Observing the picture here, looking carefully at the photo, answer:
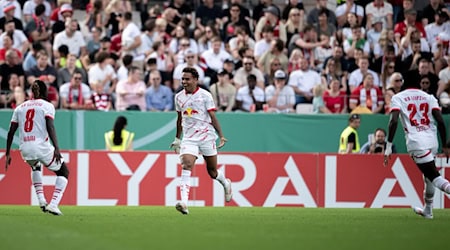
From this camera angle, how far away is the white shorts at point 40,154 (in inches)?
691

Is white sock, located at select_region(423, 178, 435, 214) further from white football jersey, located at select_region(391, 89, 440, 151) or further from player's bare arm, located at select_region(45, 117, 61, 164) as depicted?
player's bare arm, located at select_region(45, 117, 61, 164)

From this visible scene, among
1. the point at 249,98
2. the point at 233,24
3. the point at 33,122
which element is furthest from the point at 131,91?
the point at 33,122

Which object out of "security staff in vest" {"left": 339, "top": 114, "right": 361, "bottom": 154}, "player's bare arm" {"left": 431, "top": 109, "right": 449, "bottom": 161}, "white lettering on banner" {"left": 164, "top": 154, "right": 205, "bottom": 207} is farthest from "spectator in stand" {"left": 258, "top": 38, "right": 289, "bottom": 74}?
"player's bare arm" {"left": 431, "top": 109, "right": 449, "bottom": 161}

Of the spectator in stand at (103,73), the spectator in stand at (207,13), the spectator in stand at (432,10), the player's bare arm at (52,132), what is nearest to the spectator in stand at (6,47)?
the spectator in stand at (103,73)

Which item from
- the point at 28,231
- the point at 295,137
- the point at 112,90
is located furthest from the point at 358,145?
the point at 28,231

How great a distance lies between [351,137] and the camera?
25.2 meters

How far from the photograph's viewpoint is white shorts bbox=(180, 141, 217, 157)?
58.6 feet

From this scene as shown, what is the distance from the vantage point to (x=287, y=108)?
2622 centimetres

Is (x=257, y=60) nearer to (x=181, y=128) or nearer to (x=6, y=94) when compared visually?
(x=6, y=94)

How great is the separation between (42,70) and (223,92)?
13.2ft

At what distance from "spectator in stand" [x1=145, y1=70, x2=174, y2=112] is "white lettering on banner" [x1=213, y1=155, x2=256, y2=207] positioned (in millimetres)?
2833

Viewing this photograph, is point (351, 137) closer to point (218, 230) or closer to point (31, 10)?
point (31, 10)

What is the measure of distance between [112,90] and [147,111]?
1.14m

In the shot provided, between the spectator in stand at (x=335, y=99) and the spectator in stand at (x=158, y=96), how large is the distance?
3.46 meters
